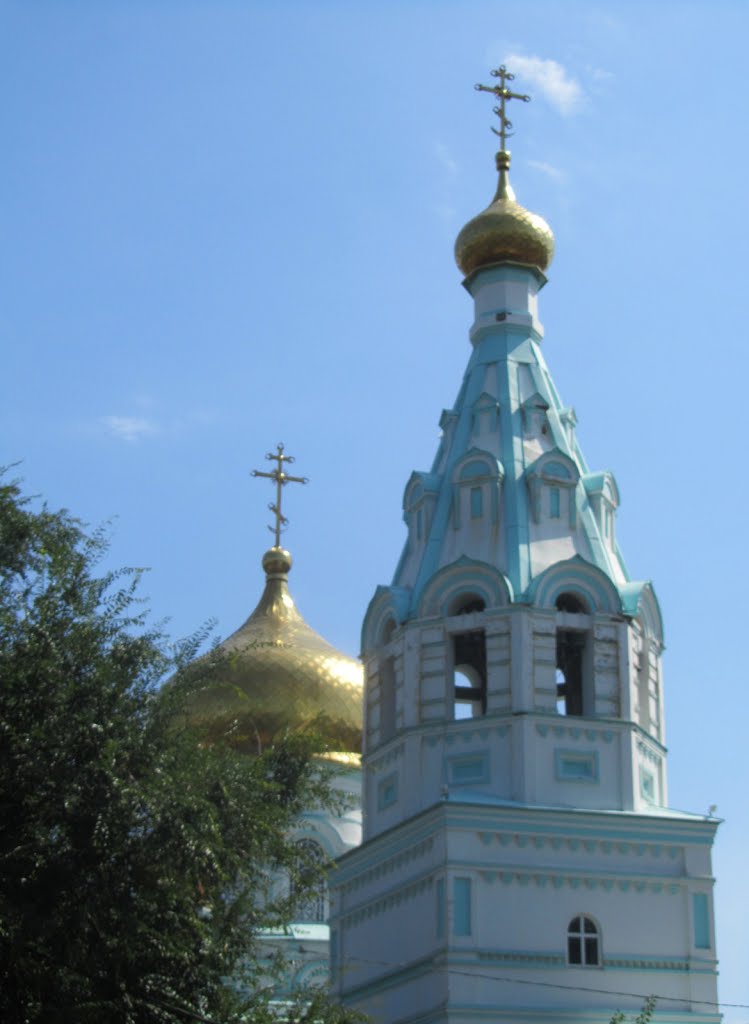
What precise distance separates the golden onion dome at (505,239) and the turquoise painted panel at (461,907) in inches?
304

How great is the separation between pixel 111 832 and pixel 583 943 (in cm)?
693

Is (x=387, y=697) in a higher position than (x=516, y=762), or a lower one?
higher

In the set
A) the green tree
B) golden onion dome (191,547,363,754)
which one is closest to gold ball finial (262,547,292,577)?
golden onion dome (191,547,363,754)

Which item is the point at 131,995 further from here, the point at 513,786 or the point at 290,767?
the point at 513,786

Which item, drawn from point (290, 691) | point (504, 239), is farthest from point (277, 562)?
point (504, 239)

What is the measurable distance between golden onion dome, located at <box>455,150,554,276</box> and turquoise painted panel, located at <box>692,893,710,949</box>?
7.73 m

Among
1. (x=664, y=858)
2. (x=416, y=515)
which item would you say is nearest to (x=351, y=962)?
(x=664, y=858)

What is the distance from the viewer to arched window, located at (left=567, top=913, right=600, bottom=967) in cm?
1769

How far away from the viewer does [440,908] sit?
1755cm

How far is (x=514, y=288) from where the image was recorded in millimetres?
21703

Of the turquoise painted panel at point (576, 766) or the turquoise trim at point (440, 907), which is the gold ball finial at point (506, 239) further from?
the turquoise trim at point (440, 907)

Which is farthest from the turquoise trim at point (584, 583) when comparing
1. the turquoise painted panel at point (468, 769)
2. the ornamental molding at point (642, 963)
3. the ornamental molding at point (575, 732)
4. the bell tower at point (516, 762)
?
the ornamental molding at point (642, 963)

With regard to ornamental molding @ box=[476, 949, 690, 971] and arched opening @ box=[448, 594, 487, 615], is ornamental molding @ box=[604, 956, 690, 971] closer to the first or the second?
ornamental molding @ box=[476, 949, 690, 971]

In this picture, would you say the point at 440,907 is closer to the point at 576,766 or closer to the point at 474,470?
the point at 576,766
